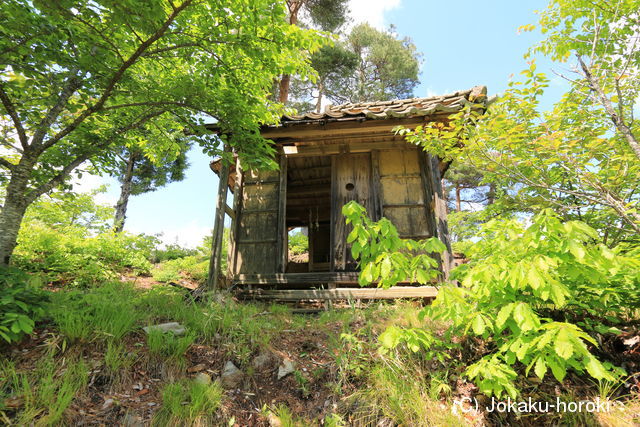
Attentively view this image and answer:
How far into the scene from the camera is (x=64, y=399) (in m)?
2.17

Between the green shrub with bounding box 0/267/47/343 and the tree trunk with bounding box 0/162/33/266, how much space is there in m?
0.35

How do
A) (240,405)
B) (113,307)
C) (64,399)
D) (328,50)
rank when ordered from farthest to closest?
(328,50), (113,307), (240,405), (64,399)

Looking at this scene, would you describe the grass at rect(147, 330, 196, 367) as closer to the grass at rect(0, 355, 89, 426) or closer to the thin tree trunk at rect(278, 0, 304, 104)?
the grass at rect(0, 355, 89, 426)

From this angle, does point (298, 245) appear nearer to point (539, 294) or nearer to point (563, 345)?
point (539, 294)

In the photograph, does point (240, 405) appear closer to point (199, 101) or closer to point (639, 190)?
point (199, 101)

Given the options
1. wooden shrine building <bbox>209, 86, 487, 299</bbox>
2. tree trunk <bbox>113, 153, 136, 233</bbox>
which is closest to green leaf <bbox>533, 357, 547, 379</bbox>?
wooden shrine building <bbox>209, 86, 487, 299</bbox>

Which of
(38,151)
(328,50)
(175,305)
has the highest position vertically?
(328,50)

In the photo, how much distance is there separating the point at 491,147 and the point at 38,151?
204 inches

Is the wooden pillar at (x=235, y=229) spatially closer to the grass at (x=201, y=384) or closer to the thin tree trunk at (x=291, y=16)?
the grass at (x=201, y=384)

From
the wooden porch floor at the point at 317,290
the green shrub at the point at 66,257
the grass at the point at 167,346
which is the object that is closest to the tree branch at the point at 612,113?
the wooden porch floor at the point at 317,290

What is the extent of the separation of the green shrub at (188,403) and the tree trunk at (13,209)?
7.28 feet


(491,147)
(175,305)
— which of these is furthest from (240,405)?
(491,147)

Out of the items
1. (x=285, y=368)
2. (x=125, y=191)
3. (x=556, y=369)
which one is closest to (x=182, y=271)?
(x=285, y=368)

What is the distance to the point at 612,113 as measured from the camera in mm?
2904
